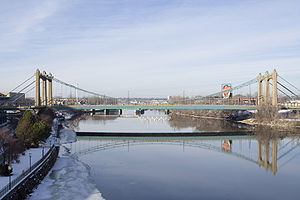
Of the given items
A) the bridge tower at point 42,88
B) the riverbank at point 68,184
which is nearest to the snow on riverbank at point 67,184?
the riverbank at point 68,184

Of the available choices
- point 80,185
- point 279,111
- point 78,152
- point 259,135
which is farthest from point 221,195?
point 279,111

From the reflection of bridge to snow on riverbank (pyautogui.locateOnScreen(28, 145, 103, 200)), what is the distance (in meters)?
5.27

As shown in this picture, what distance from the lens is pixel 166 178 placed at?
55.7ft

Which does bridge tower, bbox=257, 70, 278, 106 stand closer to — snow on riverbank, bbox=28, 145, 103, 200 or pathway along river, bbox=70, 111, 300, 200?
pathway along river, bbox=70, 111, 300, 200

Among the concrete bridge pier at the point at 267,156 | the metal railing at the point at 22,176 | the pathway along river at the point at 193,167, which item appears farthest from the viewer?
the concrete bridge pier at the point at 267,156

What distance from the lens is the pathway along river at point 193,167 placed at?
14.6m

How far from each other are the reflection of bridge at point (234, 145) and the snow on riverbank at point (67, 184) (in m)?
5.27

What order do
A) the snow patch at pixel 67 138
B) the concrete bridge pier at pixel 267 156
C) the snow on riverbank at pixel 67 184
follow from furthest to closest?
the snow patch at pixel 67 138, the concrete bridge pier at pixel 267 156, the snow on riverbank at pixel 67 184

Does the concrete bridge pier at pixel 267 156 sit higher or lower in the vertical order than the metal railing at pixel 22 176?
lower

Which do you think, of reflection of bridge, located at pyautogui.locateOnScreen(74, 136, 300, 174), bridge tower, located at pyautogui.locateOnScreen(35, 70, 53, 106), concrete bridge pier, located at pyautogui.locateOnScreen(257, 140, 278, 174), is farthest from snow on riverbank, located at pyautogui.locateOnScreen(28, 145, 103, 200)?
bridge tower, located at pyautogui.locateOnScreen(35, 70, 53, 106)

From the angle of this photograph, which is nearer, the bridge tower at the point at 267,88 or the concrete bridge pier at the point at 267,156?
the concrete bridge pier at the point at 267,156

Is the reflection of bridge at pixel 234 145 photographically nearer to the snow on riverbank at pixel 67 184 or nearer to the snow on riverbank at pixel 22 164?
the snow on riverbank at pixel 22 164

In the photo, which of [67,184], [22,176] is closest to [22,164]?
[67,184]

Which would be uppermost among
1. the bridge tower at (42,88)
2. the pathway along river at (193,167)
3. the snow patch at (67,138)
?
the bridge tower at (42,88)
